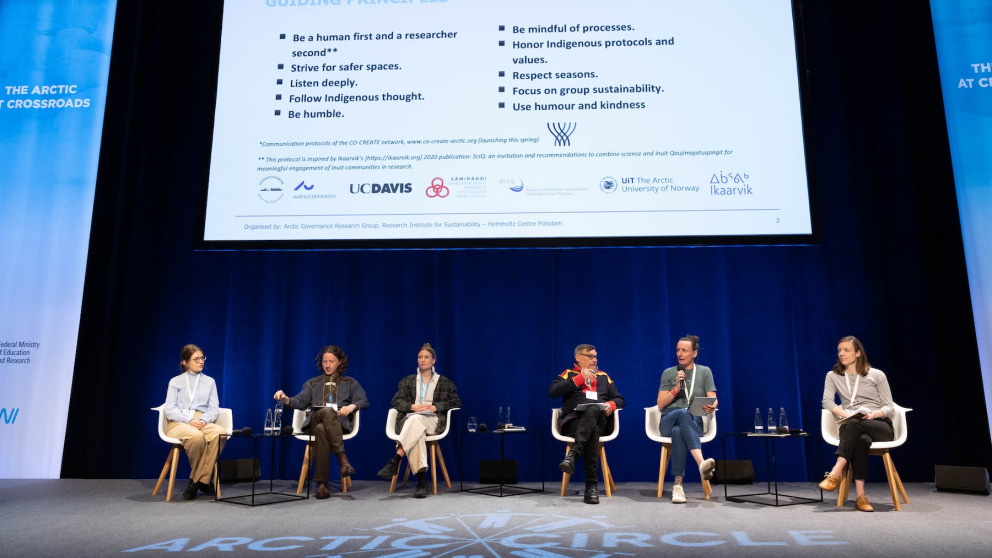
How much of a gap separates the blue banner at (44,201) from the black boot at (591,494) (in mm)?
4094

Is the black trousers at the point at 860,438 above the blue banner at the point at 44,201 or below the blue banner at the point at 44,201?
below

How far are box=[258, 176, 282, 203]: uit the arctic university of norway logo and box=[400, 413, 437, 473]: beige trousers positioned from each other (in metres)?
1.82

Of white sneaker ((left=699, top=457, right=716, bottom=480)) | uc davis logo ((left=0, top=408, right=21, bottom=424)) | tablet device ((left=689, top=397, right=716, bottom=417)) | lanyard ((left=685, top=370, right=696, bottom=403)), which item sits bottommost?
white sneaker ((left=699, top=457, right=716, bottom=480))

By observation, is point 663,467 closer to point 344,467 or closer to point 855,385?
point 855,385

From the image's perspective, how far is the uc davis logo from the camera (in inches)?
219

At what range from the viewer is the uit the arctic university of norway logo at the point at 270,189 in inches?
200

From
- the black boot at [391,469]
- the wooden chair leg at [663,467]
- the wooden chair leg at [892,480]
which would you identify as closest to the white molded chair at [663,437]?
the wooden chair leg at [663,467]

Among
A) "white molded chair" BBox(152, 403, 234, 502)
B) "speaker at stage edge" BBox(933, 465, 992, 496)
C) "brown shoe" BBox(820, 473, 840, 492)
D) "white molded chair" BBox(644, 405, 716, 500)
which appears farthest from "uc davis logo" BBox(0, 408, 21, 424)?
"speaker at stage edge" BBox(933, 465, 992, 496)

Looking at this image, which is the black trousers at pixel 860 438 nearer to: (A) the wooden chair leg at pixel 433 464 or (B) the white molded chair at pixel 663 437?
(B) the white molded chair at pixel 663 437

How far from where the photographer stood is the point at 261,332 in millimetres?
5699

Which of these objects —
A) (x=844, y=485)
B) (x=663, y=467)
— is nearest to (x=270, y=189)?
(x=663, y=467)

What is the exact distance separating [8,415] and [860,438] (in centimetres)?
603

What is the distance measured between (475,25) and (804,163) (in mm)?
2529

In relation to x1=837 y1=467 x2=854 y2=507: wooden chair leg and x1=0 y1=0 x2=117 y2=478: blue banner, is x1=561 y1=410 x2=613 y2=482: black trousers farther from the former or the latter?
x1=0 y1=0 x2=117 y2=478: blue banner
